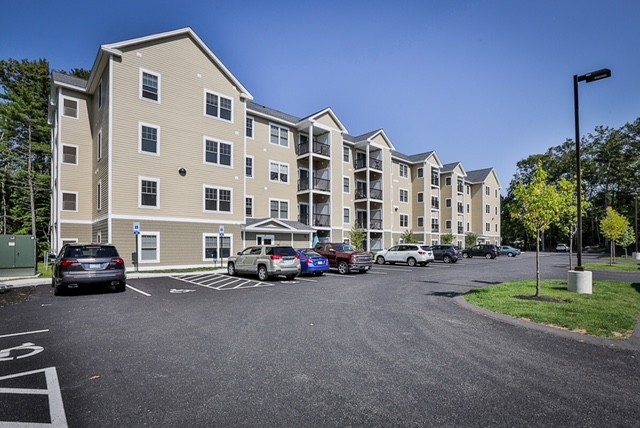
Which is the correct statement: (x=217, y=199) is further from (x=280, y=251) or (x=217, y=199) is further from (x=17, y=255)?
(x=17, y=255)

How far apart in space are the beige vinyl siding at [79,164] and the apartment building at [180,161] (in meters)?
0.07

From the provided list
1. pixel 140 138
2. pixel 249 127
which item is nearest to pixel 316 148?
pixel 249 127

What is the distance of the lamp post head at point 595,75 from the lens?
10289 mm

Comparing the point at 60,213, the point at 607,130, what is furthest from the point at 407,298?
the point at 607,130

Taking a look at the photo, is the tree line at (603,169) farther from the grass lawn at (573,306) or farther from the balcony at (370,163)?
the grass lawn at (573,306)

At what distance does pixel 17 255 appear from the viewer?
1728cm

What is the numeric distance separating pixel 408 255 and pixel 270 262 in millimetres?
14437

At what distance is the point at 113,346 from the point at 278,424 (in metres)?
4.20


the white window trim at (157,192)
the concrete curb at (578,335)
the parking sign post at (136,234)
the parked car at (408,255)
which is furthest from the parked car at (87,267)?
the parked car at (408,255)

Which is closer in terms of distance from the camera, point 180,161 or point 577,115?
point 577,115

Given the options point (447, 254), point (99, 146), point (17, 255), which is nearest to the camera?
point (17, 255)

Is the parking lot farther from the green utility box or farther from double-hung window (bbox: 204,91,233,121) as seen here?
double-hung window (bbox: 204,91,233,121)

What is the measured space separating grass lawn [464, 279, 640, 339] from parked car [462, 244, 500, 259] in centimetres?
3047

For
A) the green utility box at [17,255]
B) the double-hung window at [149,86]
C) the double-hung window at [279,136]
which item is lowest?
the green utility box at [17,255]
